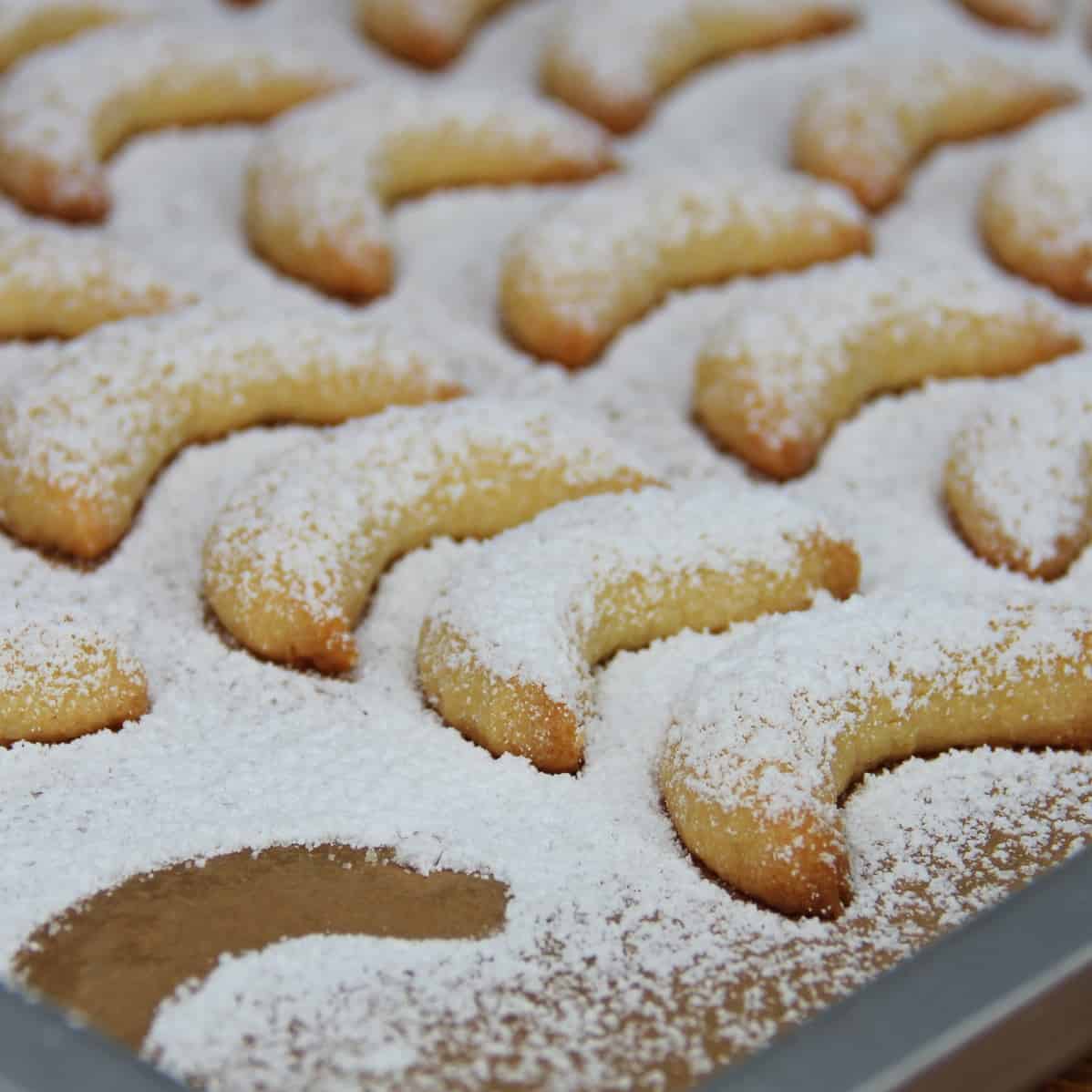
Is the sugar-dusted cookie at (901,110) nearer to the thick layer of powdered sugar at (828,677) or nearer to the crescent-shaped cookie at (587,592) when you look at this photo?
the crescent-shaped cookie at (587,592)

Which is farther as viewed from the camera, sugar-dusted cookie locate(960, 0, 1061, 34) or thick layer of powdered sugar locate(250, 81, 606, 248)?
sugar-dusted cookie locate(960, 0, 1061, 34)

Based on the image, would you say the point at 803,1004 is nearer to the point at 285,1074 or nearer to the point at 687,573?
the point at 285,1074

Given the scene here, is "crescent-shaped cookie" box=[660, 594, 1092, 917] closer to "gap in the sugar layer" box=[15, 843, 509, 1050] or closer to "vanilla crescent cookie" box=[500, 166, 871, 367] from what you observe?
"gap in the sugar layer" box=[15, 843, 509, 1050]

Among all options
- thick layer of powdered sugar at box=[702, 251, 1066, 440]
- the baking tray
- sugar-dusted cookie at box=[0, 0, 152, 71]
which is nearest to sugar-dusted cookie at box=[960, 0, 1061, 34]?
thick layer of powdered sugar at box=[702, 251, 1066, 440]

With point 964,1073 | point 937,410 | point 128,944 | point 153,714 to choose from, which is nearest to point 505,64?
point 937,410

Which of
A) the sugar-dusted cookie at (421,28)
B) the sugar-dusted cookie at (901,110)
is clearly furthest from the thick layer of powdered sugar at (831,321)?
the sugar-dusted cookie at (421,28)
